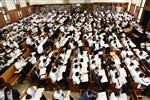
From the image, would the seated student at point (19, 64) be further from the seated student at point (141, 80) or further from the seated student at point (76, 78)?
the seated student at point (141, 80)

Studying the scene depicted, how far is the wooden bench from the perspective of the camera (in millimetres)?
8156

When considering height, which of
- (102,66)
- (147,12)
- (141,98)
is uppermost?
(147,12)

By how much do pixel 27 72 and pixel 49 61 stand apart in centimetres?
147

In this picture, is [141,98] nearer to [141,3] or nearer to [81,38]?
[81,38]

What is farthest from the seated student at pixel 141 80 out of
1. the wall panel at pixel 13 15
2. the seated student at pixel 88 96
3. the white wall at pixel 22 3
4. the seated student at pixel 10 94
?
the white wall at pixel 22 3

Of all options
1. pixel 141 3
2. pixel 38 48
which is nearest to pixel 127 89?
pixel 38 48

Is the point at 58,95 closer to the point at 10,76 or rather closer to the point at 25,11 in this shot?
the point at 10,76

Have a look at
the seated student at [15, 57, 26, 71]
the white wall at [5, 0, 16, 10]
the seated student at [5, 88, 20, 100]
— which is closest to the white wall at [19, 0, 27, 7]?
the white wall at [5, 0, 16, 10]

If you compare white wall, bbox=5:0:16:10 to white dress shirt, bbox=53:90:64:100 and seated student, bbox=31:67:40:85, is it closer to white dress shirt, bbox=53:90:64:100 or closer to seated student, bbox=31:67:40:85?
seated student, bbox=31:67:40:85

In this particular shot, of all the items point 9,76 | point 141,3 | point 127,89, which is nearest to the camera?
point 127,89

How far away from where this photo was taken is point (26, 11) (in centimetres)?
2453

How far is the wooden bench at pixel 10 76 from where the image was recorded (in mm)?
8156

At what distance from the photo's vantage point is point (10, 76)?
870cm

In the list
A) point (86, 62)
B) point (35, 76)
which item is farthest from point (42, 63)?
point (86, 62)
